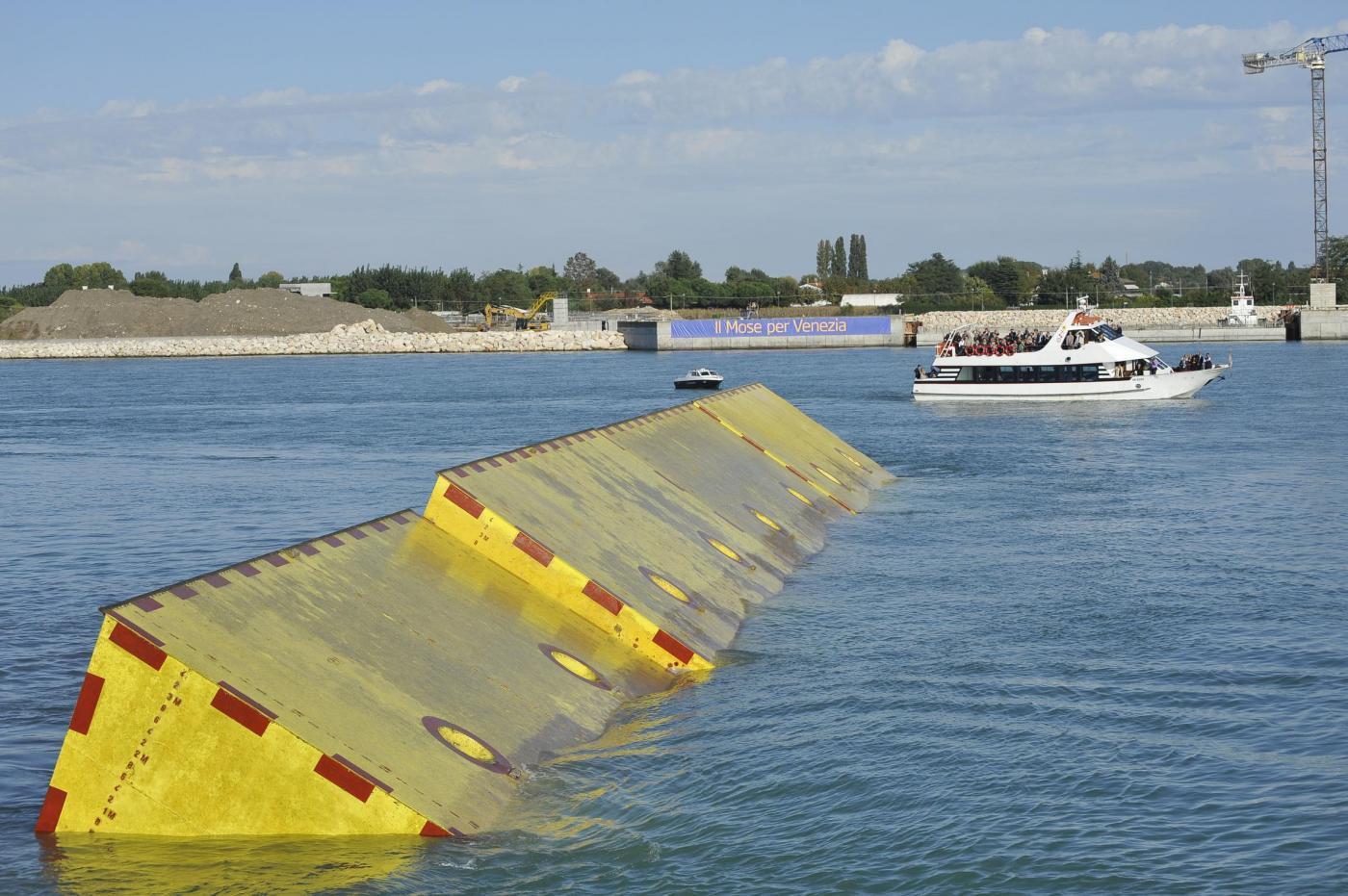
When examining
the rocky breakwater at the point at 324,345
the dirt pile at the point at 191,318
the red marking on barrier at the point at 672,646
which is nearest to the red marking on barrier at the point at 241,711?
the red marking on barrier at the point at 672,646

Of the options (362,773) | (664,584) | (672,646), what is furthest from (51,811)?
(664,584)

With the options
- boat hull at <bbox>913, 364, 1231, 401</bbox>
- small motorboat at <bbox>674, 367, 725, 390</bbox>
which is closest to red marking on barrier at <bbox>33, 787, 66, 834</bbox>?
boat hull at <bbox>913, 364, 1231, 401</bbox>

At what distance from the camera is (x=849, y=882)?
1148cm

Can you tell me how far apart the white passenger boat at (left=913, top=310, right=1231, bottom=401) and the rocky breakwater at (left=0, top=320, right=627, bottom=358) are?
87506 mm

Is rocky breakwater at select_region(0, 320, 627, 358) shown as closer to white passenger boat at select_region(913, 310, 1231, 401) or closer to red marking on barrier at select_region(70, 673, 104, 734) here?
white passenger boat at select_region(913, 310, 1231, 401)

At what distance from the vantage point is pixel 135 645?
1114 cm

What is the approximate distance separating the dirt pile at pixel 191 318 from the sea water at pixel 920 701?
453ft

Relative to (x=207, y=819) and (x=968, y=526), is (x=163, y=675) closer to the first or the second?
(x=207, y=819)

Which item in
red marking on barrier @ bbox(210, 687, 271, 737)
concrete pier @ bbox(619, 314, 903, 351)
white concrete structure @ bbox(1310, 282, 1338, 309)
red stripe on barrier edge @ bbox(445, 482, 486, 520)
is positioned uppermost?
white concrete structure @ bbox(1310, 282, 1338, 309)

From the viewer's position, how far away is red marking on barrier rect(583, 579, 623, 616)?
17234 millimetres

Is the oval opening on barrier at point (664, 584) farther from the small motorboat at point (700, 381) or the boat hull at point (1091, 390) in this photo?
the small motorboat at point (700, 381)

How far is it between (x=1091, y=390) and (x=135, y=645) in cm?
6493

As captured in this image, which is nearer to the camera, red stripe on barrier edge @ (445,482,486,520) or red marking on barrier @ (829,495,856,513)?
red stripe on barrier edge @ (445,482,486,520)

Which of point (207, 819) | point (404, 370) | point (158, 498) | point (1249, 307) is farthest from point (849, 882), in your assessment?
point (1249, 307)
